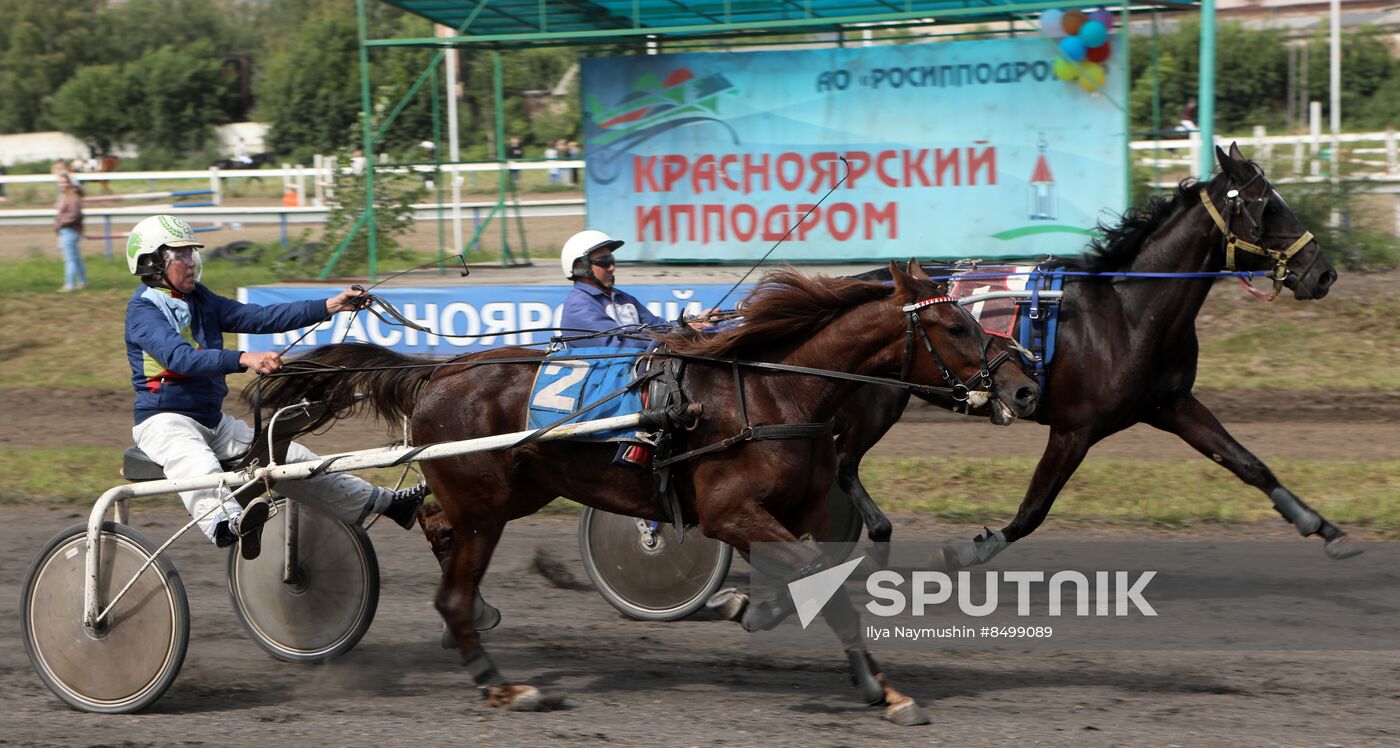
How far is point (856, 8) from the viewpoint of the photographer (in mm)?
15578

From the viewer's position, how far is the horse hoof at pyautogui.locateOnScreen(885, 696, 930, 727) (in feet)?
16.7

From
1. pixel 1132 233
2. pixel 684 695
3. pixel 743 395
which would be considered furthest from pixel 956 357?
pixel 1132 233

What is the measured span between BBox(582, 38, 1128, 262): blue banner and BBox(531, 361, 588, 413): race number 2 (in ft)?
26.7

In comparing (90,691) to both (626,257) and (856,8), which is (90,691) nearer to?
(626,257)

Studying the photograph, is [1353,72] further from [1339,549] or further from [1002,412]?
[1002,412]

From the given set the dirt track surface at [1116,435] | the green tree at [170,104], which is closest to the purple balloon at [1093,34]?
the dirt track surface at [1116,435]

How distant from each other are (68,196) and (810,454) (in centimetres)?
1443

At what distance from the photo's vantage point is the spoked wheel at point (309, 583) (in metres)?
6.08

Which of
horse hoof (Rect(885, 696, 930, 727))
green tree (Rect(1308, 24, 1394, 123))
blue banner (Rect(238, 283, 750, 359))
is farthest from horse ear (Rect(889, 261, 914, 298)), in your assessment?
green tree (Rect(1308, 24, 1394, 123))

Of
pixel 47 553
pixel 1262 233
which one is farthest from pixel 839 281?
pixel 47 553

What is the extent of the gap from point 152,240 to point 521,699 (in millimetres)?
2278

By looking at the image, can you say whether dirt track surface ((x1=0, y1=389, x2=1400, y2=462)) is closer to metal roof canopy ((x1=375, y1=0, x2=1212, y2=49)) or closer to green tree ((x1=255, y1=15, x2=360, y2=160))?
metal roof canopy ((x1=375, y1=0, x2=1212, y2=49))

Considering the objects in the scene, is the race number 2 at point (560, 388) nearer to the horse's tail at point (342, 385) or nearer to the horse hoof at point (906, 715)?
the horse's tail at point (342, 385)

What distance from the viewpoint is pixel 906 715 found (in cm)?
511
